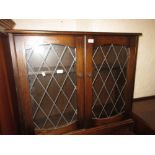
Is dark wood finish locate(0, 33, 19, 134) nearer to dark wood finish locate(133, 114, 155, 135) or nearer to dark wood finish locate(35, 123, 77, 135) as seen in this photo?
dark wood finish locate(35, 123, 77, 135)

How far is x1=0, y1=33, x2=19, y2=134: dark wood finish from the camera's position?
0.93m

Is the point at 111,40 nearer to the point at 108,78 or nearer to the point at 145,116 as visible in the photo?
the point at 108,78

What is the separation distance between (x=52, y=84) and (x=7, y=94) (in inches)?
15.4

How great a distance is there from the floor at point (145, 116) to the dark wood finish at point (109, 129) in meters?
0.10

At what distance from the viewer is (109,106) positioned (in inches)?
60.7

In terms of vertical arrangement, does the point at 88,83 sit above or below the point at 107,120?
above

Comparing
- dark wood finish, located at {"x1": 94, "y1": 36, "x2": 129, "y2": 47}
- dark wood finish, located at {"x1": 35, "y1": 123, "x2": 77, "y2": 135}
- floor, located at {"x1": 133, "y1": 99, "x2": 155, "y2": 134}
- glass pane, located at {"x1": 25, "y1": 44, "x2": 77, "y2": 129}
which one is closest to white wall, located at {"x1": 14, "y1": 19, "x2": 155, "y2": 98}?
floor, located at {"x1": 133, "y1": 99, "x2": 155, "y2": 134}

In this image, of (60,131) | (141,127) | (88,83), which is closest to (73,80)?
(88,83)

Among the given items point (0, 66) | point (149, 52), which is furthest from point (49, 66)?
point (149, 52)

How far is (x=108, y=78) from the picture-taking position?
1445 mm

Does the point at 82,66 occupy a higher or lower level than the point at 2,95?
higher

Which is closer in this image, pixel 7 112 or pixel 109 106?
pixel 7 112
